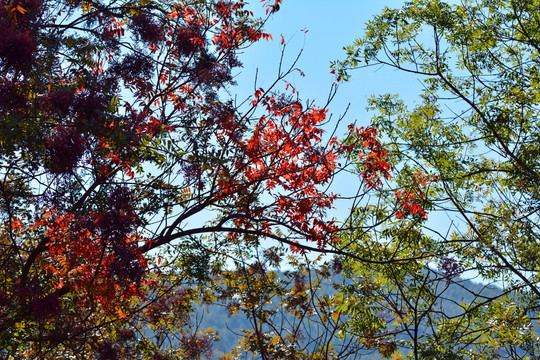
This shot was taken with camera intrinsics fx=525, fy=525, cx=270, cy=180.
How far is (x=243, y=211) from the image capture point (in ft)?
23.3

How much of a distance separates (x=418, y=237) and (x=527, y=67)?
4418 mm

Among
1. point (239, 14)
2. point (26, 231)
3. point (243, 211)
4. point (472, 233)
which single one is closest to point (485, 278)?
point (472, 233)

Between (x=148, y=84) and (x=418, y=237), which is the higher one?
(x=148, y=84)

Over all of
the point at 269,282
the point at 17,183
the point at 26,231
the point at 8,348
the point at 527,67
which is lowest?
the point at 8,348

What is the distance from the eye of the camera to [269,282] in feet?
26.4

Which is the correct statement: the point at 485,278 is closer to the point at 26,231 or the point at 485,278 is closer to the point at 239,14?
the point at 239,14

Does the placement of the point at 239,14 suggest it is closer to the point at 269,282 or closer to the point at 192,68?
the point at 192,68

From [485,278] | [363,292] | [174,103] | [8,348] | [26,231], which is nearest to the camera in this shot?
[8,348]

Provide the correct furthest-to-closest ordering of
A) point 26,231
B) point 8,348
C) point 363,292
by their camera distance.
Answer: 1. point 363,292
2. point 26,231
3. point 8,348

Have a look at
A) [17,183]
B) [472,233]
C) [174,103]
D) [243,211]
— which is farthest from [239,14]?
[472,233]

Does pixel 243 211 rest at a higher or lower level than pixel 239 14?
lower

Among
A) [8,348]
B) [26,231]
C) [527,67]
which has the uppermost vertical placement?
[527,67]

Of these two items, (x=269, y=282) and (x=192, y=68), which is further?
(x=269, y=282)

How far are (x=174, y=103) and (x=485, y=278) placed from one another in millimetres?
6286
